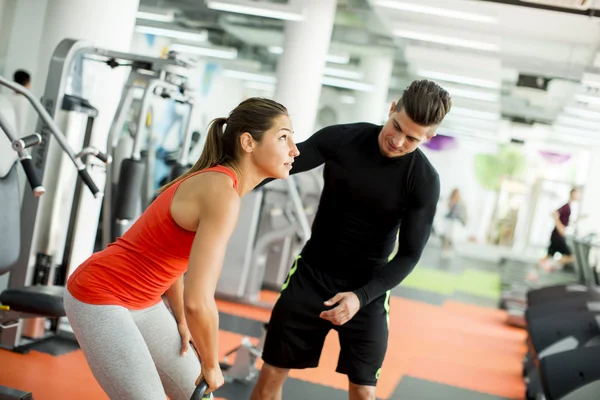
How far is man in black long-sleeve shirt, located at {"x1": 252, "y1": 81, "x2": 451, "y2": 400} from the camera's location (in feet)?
8.49

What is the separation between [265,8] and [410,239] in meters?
6.88

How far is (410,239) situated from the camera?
2.62 metres

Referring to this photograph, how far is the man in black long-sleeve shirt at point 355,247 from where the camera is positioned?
8.49ft

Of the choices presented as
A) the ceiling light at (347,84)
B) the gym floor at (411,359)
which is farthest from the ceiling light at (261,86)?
the gym floor at (411,359)

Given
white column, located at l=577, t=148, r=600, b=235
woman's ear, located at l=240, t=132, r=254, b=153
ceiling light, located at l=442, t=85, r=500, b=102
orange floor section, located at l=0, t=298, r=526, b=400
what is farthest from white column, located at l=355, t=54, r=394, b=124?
woman's ear, located at l=240, t=132, r=254, b=153

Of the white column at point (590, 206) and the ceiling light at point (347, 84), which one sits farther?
the white column at point (590, 206)

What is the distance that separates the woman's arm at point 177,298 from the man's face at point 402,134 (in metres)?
0.82

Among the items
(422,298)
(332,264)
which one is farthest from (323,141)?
(422,298)

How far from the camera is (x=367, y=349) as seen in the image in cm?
263

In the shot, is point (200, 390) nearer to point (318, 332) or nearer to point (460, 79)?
point (318, 332)

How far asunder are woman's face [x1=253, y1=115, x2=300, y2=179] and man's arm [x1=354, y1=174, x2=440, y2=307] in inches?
26.9

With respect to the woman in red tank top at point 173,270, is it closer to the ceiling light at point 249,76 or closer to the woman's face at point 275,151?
the woman's face at point 275,151

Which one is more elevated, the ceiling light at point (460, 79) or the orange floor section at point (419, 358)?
the ceiling light at point (460, 79)

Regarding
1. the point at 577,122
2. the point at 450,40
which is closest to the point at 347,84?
the point at 577,122
